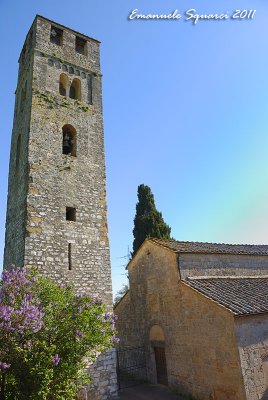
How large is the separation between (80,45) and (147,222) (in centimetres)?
1281

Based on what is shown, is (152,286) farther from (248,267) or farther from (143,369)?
(248,267)

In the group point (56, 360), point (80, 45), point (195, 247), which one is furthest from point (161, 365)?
point (80, 45)

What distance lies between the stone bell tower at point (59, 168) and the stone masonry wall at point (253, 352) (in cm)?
500

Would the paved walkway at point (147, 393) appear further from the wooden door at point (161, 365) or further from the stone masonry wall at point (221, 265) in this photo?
the stone masonry wall at point (221, 265)

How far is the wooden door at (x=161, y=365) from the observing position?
13.2 m

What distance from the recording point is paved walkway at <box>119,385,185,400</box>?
11898 mm

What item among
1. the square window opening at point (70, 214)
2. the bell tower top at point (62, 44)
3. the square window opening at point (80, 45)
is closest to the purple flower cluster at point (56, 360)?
the square window opening at point (70, 214)

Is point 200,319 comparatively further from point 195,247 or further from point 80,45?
point 80,45

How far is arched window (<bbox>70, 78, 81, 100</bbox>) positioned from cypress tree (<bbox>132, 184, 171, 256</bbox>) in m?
10.9

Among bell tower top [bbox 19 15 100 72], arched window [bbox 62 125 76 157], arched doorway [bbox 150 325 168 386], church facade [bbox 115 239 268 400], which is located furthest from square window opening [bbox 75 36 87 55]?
arched doorway [bbox 150 325 168 386]

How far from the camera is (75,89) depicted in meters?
15.4

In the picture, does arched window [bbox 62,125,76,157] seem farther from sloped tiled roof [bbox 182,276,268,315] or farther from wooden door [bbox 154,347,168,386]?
wooden door [bbox 154,347,168,386]

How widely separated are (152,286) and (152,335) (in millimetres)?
2272

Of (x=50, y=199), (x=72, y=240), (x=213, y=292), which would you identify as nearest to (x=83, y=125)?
(x=50, y=199)
